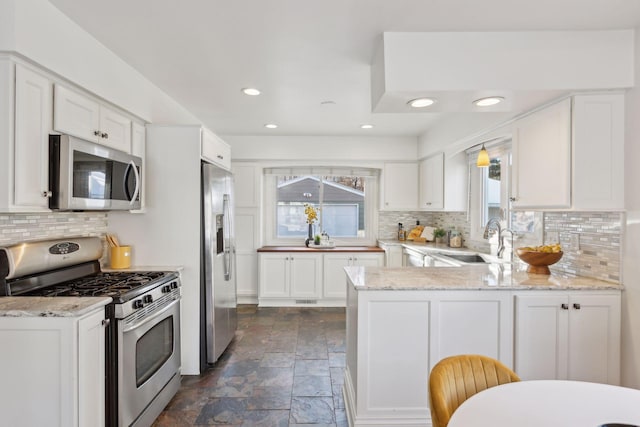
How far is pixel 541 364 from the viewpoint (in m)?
2.09

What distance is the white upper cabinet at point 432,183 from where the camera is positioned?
4276mm

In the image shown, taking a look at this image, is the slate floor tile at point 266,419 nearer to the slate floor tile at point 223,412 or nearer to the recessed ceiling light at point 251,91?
the slate floor tile at point 223,412

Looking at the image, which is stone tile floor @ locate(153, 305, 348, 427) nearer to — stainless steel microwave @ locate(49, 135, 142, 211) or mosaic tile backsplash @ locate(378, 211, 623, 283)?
stainless steel microwave @ locate(49, 135, 142, 211)

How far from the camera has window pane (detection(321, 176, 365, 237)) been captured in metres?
5.31

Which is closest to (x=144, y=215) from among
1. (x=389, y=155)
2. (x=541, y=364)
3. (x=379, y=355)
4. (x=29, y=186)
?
(x=29, y=186)

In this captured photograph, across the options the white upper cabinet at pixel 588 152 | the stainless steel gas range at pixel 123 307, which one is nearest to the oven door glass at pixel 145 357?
the stainless steel gas range at pixel 123 307

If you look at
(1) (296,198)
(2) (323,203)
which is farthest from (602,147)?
(1) (296,198)

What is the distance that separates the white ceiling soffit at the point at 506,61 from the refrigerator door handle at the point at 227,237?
1835mm

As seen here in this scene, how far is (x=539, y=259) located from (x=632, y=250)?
1.67 ft

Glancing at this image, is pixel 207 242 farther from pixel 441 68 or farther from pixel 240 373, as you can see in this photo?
pixel 441 68

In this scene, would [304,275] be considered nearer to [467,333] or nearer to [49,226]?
[467,333]

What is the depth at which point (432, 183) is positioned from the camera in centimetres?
451

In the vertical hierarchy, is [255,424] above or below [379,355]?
below

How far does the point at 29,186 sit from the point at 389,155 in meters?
4.11
